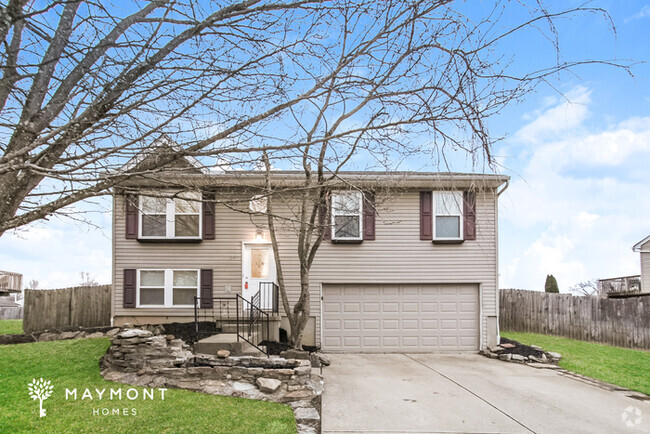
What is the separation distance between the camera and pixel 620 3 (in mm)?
2469

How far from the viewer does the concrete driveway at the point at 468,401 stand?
218 inches

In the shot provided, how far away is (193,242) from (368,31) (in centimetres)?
913

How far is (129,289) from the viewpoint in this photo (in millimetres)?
10867

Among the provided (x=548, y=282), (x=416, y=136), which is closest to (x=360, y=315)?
(x=416, y=136)

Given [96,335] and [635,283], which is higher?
[635,283]

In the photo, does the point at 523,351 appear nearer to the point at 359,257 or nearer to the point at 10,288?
the point at 359,257

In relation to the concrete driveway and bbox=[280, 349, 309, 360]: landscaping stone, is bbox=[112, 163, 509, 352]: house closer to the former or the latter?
the concrete driveway

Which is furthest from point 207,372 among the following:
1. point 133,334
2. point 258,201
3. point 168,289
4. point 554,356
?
point 554,356

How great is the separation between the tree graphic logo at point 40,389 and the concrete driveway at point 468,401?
156 inches

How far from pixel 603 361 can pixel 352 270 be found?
21.4ft

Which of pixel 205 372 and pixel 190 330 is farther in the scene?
pixel 190 330

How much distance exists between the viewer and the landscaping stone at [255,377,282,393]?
6.56 meters

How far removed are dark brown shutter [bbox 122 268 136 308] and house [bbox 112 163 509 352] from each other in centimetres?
3

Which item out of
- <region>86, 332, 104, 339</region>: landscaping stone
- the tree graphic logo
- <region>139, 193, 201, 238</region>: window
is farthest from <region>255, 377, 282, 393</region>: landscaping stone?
<region>139, 193, 201, 238</region>: window
